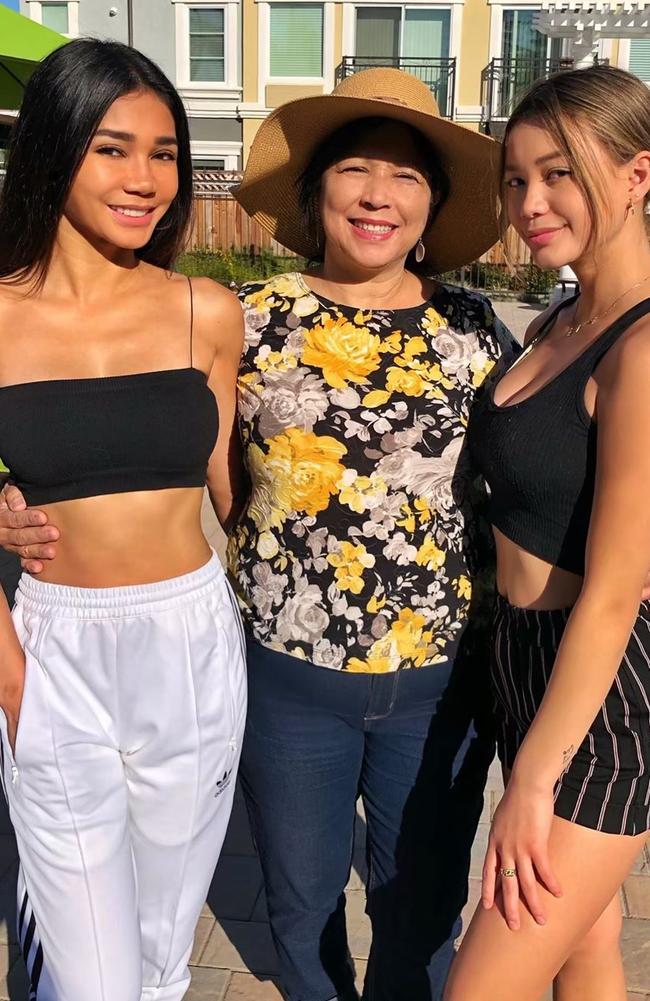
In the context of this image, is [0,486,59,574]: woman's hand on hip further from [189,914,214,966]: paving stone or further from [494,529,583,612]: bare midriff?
[189,914,214,966]: paving stone

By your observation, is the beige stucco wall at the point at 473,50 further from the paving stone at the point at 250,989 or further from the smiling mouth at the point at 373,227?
the paving stone at the point at 250,989

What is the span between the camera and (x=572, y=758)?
1706 millimetres

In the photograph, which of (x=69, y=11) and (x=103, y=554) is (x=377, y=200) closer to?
(x=103, y=554)

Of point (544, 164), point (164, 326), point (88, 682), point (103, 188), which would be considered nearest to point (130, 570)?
point (88, 682)

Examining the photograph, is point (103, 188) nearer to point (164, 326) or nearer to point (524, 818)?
point (164, 326)

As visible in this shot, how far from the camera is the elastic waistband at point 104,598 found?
72.9 inches

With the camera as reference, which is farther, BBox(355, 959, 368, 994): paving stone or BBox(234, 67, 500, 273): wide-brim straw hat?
BBox(355, 959, 368, 994): paving stone

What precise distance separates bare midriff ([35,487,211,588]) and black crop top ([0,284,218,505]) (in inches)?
0.9

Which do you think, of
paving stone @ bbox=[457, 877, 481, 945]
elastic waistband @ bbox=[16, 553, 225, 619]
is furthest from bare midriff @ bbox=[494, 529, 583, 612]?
paving stone @ bbox=[457, 877, 481, 945]

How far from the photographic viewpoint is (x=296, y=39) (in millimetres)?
22906

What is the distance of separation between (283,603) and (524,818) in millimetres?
682

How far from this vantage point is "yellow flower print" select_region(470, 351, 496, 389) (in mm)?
2162

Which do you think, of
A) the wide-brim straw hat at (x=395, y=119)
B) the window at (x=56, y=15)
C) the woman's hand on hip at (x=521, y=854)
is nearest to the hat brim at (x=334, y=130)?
the wide-brim straw hat at (x=395, y=119)

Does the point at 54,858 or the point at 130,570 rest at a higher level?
the point at 130,570
